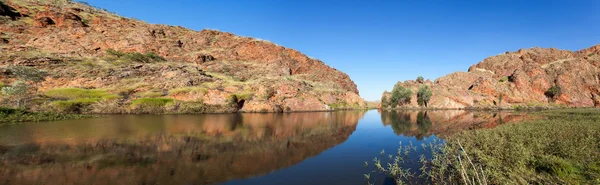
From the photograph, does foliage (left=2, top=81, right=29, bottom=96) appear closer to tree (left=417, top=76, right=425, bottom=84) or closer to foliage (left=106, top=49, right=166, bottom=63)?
foliage (left=106, top=49, right=166, bottom=63)

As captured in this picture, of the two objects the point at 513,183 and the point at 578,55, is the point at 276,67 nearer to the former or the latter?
the point at 513,183

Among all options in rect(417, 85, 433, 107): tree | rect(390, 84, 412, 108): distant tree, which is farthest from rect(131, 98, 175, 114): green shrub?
rect(417, 85, 433, 107): tree

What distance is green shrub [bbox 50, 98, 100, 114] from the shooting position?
204 feet

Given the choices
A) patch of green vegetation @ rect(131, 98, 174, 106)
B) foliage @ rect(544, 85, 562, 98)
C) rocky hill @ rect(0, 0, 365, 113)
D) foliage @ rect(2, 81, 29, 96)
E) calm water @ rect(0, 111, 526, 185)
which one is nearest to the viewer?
calm water @ rect(0, 111, 526, 185)

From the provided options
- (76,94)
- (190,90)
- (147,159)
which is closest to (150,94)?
(190,90)

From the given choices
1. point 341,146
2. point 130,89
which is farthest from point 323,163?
point 130,89

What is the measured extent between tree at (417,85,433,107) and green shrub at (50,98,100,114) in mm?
139283

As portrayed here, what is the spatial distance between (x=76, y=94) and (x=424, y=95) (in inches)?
5734

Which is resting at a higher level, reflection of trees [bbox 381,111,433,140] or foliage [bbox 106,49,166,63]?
foliage [bbox 106,49,166,63]

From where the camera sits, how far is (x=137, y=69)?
95938mm

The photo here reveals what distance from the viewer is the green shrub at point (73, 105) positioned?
204ft

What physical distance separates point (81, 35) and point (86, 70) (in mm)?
51478

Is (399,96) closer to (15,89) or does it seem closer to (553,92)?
(553,92)

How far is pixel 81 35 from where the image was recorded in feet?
407
